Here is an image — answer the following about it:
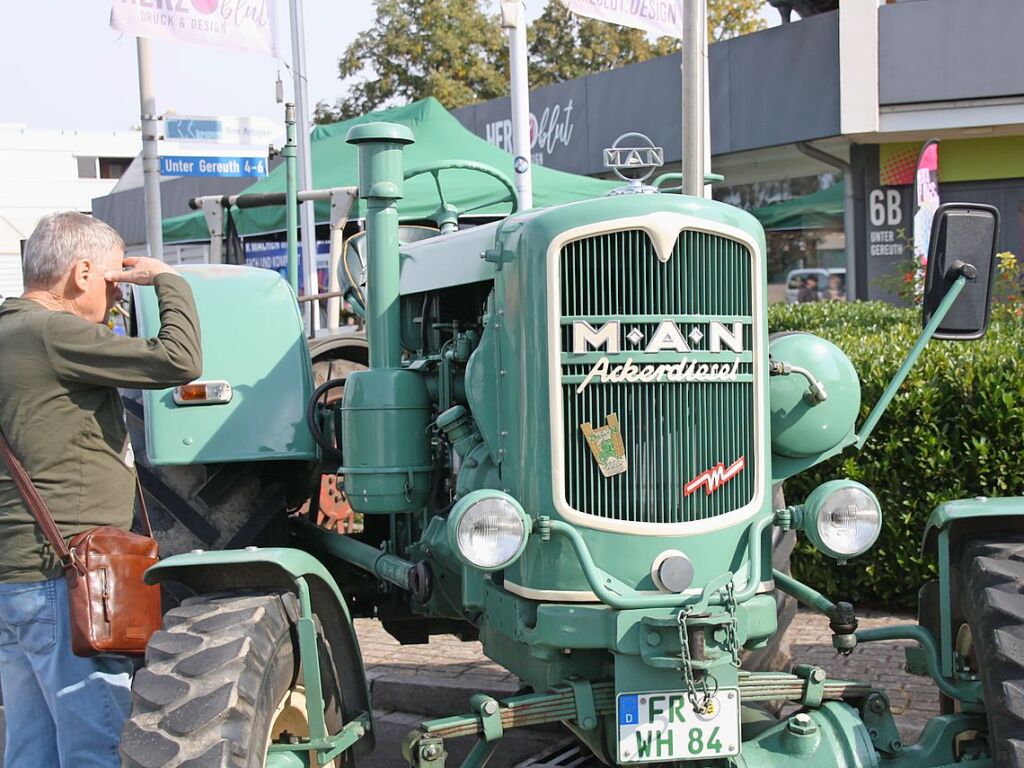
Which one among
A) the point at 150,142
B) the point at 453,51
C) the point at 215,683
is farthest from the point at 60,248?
the point at 453,51

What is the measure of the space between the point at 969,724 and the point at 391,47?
98.2ft

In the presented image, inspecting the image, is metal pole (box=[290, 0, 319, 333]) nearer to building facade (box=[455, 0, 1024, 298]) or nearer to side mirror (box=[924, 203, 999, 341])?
building facade (box=[455, 0, 1024, 298])

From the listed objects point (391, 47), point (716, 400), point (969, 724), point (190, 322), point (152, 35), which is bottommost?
point (969, 724)

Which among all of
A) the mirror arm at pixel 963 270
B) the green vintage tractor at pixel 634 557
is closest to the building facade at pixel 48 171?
the green vintage tractor at pixel 634 557

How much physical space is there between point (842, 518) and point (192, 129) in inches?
429

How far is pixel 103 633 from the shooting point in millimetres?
3398

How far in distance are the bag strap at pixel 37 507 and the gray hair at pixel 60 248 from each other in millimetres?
505

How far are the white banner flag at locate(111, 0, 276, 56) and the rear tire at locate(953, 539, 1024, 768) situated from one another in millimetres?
8184

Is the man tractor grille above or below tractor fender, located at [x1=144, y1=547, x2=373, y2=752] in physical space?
above

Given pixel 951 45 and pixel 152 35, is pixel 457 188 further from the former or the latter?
pixel 951 45

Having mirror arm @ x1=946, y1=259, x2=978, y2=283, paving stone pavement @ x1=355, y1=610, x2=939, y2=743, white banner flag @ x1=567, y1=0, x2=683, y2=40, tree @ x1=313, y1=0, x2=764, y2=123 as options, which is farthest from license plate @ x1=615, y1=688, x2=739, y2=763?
tree @ x1=313, y1=0, x2=764, y2=123

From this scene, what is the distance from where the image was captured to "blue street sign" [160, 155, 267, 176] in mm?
12852

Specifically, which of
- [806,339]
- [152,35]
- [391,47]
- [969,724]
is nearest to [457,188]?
[152,35]

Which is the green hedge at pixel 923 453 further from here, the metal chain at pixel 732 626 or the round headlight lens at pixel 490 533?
the round headlight lens at pixel 490 533
